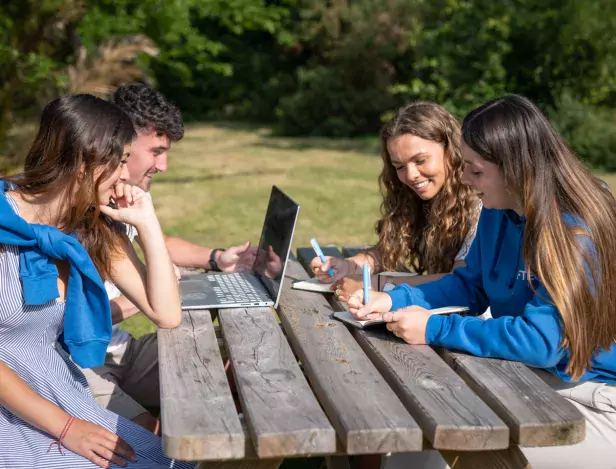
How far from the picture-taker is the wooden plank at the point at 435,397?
1939mm

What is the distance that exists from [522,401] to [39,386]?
1506mm

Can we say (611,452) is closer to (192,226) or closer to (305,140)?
(192,226)

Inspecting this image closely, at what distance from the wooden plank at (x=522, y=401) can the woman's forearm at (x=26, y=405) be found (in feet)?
4.06

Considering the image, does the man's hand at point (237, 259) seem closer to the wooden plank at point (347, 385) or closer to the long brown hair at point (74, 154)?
the wooden plank at point (347, 385)

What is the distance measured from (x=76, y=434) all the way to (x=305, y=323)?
0.84 meters

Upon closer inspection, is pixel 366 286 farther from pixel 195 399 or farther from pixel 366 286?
pixel 195 399

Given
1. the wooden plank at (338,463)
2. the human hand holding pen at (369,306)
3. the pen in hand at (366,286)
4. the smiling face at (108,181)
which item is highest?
the smiling face at (108,181)

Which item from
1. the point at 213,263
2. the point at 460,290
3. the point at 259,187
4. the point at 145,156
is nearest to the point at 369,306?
the point at 460,290

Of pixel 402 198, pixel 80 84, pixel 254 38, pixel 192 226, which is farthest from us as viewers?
pixel 254 38

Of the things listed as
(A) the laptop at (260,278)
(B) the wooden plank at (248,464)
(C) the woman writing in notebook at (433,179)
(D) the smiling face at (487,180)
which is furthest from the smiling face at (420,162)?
(B) the wooden plank at (248,464)

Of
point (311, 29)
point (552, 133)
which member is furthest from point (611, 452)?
point (311, 29)

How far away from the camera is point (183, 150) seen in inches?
637

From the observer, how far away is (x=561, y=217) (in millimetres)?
2396

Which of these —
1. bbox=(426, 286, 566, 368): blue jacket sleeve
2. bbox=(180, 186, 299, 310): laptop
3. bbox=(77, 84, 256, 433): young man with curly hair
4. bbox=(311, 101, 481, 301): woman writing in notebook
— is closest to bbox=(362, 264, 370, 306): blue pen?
bbox=(426, 286, 566, 368): blue jacket sleeve
